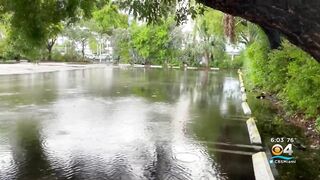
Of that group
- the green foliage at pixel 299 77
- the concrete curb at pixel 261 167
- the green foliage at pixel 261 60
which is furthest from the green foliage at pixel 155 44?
the concrete curb at pixel 261 167

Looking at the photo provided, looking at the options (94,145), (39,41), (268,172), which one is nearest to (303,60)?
(268,172)

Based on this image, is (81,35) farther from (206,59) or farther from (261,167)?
(261,167)

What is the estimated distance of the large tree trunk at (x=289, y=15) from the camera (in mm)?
3195

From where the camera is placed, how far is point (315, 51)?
132 inches

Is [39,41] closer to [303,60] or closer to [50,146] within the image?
[50,146]

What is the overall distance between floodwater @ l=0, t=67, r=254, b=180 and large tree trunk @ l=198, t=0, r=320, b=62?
308 cm

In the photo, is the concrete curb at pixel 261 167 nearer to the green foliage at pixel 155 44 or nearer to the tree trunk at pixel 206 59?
the tree trunk at pixel 206 59

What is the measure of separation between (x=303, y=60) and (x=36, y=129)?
6.70 m

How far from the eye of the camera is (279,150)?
727 cm

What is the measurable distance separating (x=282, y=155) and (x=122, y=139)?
132 inches

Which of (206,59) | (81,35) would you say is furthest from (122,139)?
(81,35)

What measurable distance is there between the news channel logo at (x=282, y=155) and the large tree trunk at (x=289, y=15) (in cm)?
367

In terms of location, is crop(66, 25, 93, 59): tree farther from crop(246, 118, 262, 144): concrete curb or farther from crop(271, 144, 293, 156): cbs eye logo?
crop(271, 144, 293, 156): cbs eye logo

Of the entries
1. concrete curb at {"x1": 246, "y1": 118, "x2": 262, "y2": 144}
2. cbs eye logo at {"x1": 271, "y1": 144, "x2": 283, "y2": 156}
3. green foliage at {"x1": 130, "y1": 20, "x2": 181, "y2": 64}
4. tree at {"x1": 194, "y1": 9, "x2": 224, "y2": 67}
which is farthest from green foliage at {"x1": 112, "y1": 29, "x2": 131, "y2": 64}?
cbs eye logo at {"x1": 271, "y1": 144, "x2": 283, "y2": 156}
